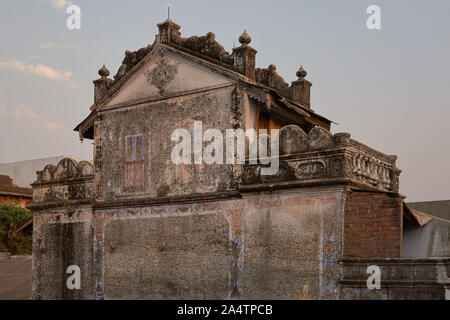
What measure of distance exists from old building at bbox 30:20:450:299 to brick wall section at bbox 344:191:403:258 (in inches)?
0.7

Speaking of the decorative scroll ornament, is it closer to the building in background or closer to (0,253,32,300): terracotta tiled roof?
(0,253,32,300): terracotta tiled roof

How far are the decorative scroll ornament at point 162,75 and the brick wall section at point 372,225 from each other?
5501 millimetres

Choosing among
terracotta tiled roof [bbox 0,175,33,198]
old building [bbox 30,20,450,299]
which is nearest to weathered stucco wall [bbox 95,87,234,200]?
old building [bbox 30,20,450,299]

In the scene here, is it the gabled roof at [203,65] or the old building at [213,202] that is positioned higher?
the gabled roof at [203,65]

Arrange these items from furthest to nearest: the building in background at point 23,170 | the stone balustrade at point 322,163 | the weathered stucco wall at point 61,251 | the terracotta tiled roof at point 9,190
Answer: the building in background at point 23,170, the terracotta tiled roof at point 9,190, the weathered stucco wall at point 61,251, the stone balustrade at point 322,163

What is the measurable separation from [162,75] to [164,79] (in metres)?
0.13

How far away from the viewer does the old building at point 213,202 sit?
35.1ft

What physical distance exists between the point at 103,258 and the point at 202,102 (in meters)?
4.67

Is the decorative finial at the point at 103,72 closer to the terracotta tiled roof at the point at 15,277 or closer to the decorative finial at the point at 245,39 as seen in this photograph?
the decorative finial at the point at 245,39

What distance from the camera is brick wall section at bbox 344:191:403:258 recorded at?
34.1 ft

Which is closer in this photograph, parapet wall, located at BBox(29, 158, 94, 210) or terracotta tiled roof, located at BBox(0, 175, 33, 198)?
parapet wall, located at BBox(29, 158, 94, 210)

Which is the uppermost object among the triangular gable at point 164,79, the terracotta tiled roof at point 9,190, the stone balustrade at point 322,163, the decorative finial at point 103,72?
the decorative finial at point 103,72

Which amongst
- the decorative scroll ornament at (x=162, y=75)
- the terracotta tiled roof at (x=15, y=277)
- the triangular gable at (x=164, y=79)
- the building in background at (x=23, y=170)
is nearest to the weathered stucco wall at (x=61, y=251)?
the terracotta tiled roof at (x=15, y=277)
